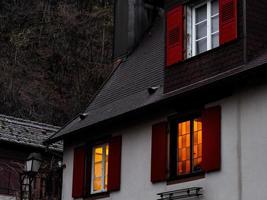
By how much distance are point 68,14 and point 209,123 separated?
39631mm

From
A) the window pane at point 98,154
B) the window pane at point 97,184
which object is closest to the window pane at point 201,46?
the window pane at point 98,154

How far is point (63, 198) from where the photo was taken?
23016 millimetres

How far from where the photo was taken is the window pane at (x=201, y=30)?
19234mm

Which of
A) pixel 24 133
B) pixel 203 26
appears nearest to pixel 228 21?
pixel 203 26

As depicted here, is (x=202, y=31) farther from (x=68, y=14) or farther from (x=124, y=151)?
(x=68, y=14)

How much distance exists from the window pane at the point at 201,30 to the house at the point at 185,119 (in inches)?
1.0

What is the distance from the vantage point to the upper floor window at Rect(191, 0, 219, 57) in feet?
62.1

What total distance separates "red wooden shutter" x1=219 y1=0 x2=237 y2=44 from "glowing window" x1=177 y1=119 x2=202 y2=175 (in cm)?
206

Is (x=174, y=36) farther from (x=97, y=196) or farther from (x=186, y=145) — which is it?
(x=97, y=196)

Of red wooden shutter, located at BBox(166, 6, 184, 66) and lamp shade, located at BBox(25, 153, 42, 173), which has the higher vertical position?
red wooden shutter, located at BBox(166, 6, 184, 66)

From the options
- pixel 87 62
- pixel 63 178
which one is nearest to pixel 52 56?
pixel 87 62

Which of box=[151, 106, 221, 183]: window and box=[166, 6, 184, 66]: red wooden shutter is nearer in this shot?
box=[151, 106, 221, 183]: window

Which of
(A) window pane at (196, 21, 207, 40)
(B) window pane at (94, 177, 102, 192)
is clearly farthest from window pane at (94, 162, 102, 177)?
(A) window pane at (196, 21, 207, 40)

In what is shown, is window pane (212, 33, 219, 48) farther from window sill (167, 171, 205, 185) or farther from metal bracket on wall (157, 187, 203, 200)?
metal bracket on wall (157, 187, 203, 200)
